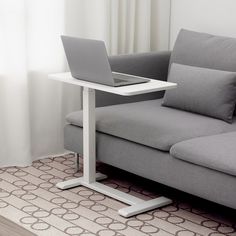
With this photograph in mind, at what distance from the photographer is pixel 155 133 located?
3.12 meters

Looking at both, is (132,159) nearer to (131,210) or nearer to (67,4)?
(131,210)

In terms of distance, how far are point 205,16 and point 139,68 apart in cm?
69

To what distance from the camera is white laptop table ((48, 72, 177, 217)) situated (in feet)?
9.98

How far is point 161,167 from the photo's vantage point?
3086 millimetres

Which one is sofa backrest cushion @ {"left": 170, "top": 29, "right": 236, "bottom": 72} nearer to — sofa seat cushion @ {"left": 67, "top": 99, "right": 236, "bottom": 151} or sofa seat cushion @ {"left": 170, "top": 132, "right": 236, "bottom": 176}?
sofa seat cushion @ {"left": 67, "top": 99, "right": 236, "bottom": 151}

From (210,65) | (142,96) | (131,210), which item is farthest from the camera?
(142,96)

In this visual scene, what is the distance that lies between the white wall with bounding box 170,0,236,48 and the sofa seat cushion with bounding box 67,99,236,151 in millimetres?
822

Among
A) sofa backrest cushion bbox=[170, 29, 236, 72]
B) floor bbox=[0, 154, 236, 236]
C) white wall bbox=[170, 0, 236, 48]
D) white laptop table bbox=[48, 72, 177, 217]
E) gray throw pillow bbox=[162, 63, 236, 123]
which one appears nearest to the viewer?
floor bbox=[0, 154, 236, 236]

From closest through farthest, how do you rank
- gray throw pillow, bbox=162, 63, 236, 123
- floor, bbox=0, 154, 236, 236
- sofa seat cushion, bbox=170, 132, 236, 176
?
sofa seat cushion, bbox=170, 132, 236, 176, floor, bbox=0, 154, 236, 236, gray throw pillow, bbox=162, 63, 236, 123

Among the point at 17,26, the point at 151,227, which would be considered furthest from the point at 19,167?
the point at 151,227

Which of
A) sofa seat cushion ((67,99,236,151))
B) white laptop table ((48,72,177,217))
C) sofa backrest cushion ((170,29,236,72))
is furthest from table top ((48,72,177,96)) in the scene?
sofa backrest cushion ((170,29,236,72))

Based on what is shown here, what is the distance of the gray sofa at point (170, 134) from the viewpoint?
283 centimetres

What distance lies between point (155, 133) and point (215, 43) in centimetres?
90

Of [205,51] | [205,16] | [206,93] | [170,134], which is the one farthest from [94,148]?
[205,16]
